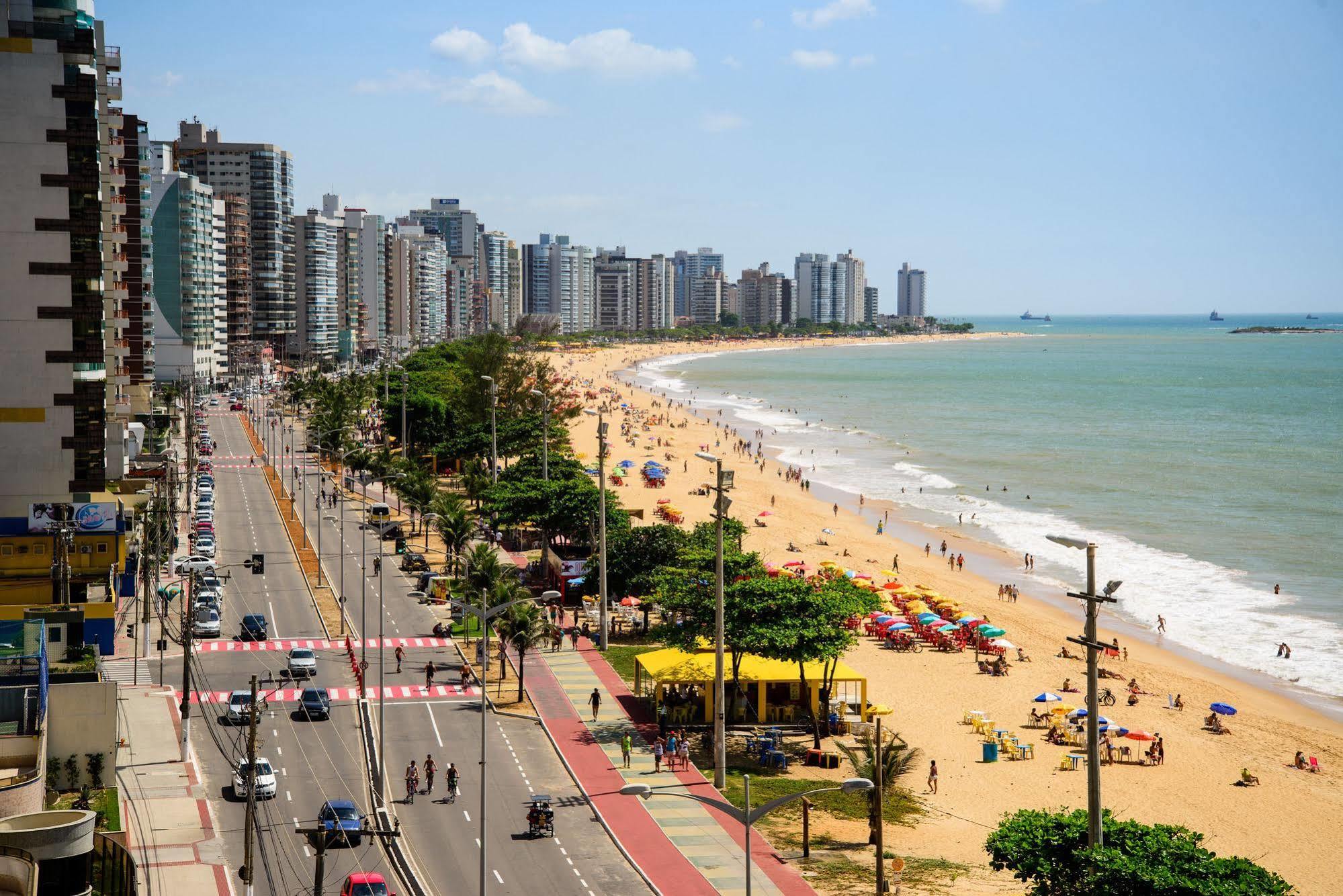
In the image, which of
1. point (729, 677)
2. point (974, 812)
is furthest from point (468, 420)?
point (974, 812)

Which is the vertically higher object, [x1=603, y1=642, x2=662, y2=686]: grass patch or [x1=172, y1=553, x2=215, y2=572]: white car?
[x1=172, y1=553, x2=215, y2=572]: white car

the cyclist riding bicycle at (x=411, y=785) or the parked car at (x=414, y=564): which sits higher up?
the parked car at (x=414, y=564)

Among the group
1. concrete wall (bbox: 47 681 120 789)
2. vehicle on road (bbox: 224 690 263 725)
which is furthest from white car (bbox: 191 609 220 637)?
concrete wall (bbox: 47 681 120 789)

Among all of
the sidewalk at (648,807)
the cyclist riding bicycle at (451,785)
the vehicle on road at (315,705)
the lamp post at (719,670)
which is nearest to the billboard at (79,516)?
the vehicle on road at (315,705)

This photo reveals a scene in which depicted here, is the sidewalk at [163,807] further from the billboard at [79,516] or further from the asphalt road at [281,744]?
the billboard at [79,516]

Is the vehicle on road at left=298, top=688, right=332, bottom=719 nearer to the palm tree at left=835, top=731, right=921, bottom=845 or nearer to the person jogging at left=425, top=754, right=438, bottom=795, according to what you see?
the person jogging at left=425, top=754, right=438, bottom=795

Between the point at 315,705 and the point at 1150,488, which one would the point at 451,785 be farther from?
the point at 1150,488

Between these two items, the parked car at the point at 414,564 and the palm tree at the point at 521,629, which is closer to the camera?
the palm tree at the point at 521,629
